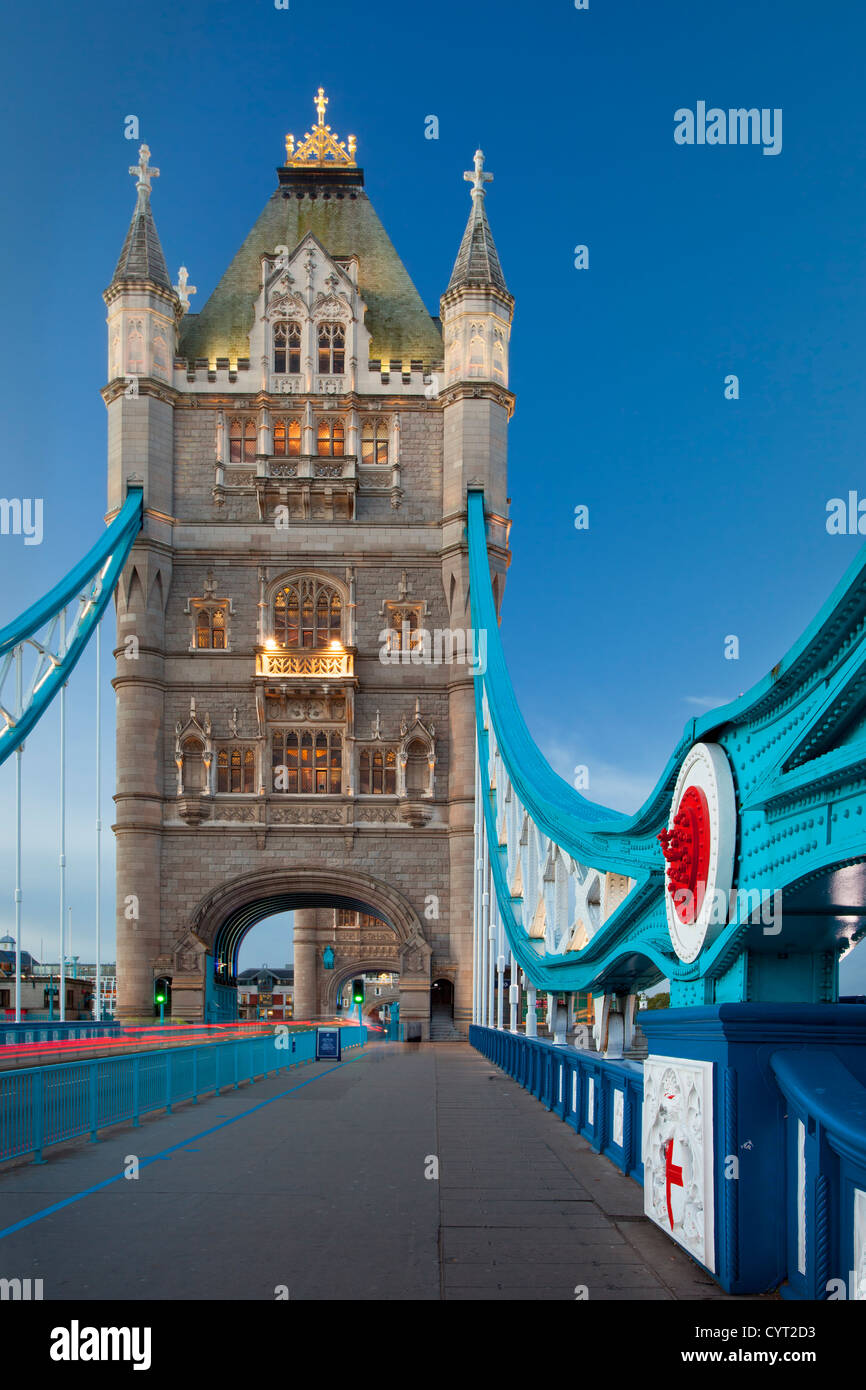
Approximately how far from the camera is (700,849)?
685 centimetres

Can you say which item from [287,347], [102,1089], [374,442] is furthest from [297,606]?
[102,1089]

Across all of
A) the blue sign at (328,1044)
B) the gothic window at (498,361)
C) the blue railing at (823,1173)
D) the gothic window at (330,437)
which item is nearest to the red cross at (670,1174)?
the blue railing at (823,1173)

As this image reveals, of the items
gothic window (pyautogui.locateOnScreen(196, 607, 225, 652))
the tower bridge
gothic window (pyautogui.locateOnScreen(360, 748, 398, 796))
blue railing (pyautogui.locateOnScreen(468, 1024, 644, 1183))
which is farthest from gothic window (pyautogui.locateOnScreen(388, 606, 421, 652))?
blue railing (pyautogui.locateOnScreen(468, 1024, 644, 1183))

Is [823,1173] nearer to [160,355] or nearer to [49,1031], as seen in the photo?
[49,1031]

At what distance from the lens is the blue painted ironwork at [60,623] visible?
2958cm

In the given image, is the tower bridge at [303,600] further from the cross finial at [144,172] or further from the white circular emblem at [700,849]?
the white circular emblem at [700,849]

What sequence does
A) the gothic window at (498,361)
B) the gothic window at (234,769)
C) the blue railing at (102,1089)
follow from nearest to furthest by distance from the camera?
the blue railing at (102,1089) < the gothic window at (234,769) < the gothic window at (498,361)

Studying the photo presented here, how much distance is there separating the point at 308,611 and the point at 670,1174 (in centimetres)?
3369

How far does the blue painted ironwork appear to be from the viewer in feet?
97.0

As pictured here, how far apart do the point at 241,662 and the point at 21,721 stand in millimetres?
10329

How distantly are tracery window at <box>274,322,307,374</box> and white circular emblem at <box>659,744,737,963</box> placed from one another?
3598 cm

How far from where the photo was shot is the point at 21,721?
2953 cm

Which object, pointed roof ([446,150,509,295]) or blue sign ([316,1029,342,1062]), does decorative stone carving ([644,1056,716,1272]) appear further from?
pointed roof ([446,150,509,295])

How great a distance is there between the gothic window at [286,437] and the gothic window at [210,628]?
546 centimetres
